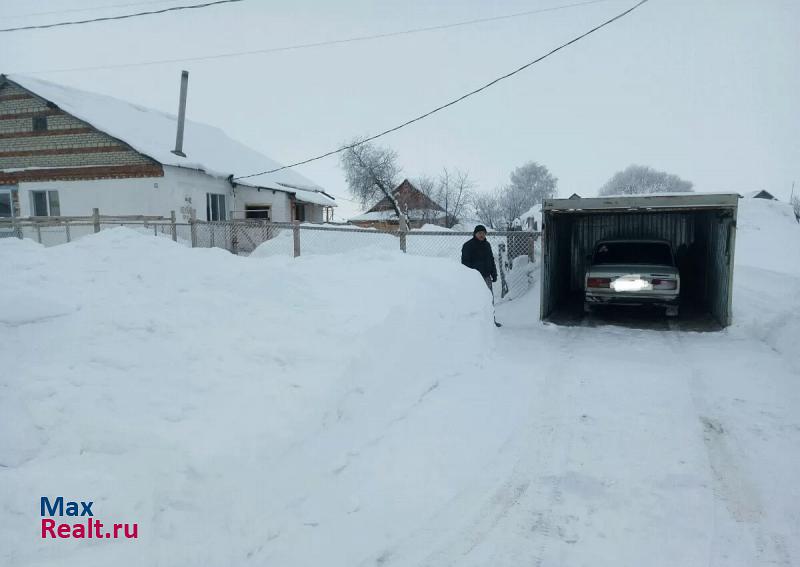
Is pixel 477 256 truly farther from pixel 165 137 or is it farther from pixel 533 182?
pixel 533 182

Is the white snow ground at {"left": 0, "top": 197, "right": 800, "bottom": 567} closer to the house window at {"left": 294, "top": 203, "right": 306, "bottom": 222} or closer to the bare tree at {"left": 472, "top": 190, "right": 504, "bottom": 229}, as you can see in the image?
the house window at {"left": 294, "top": 203, "right": 306, "bottom": 222}

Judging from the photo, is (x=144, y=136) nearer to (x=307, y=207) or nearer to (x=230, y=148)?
(x=230, y=148)

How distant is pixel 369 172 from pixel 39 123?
88.0 ft

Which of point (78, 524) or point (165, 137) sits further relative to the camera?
point (165, 137)

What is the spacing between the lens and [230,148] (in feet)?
91.0

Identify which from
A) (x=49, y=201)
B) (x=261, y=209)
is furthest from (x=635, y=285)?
(x=49, y=201)

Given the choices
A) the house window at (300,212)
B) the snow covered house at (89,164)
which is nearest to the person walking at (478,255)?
the snow covered house at (89,164)

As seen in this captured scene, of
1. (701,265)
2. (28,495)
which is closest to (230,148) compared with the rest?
(701,265)

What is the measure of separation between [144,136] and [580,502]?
853 inches

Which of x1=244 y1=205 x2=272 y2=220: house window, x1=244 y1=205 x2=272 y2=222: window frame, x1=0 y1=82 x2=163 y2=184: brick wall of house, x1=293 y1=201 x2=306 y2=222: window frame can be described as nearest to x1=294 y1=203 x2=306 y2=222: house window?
x1=293 y1=201 x2=306 y2=222: window frame

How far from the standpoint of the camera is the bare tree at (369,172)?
43.4 meters

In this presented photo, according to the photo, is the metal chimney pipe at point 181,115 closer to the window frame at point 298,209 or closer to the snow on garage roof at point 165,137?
the snow on garage roof at point 165,137

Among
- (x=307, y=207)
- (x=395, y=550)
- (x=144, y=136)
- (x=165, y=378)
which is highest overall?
(x=144, y=136)

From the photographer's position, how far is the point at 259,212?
25047mm
